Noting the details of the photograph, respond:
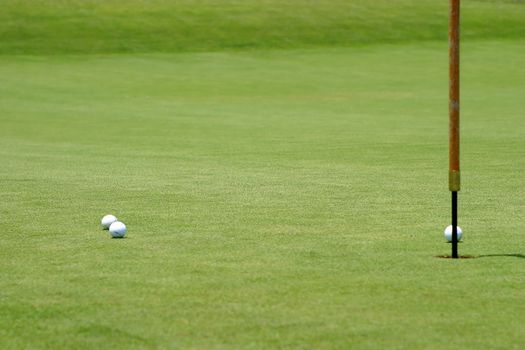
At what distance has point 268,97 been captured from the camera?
47.4m

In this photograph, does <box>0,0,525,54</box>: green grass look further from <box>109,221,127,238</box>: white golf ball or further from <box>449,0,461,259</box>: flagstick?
<box>449,0,461,259</box>: flagstick

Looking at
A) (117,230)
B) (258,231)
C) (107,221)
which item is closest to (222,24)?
(107,221)

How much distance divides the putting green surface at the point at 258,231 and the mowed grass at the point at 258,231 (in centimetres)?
3

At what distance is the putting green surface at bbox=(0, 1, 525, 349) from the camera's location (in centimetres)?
874

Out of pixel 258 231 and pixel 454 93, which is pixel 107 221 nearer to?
pixel 258 231

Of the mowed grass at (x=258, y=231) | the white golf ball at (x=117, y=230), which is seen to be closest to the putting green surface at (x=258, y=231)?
the mowed grass at (x=258, y=231)

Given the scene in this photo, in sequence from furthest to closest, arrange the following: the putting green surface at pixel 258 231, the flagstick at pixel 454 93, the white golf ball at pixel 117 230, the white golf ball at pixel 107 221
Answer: the white golf ball at pixel 107 221
the white golf ball at pixel 117 230
the flagstick at pixel 454 93
the putting green surface at pixel 258 231

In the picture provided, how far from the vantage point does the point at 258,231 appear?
13852mm

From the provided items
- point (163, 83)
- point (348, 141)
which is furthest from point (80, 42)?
point (348, 141)

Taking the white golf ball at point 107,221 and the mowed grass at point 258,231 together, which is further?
the white golf ball at point 107,221

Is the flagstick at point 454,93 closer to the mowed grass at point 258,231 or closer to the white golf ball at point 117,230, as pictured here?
the mowed grass at point 258,231

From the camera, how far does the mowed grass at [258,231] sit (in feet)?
28.7

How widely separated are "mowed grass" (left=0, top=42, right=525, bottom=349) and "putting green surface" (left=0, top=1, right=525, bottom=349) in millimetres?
33

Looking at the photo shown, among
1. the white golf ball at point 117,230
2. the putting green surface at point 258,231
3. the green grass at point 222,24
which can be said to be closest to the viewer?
the putting green surface at point 258,231
